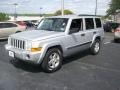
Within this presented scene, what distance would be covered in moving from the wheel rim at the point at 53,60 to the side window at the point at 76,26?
3.60 ft

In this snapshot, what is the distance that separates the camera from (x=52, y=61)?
21.3ft

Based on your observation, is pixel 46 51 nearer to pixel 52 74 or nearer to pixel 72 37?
pixel 52 74

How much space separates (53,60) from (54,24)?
152 cm

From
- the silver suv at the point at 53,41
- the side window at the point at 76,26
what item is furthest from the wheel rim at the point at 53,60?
the side window at the point at 76,26

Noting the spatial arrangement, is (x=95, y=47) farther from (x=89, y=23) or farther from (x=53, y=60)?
(x=53, y=60)

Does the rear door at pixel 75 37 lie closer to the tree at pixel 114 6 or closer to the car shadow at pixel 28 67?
the car shadow at pixel 28 67

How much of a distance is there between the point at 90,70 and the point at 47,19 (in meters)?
2.63

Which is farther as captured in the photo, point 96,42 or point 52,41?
point 96,42

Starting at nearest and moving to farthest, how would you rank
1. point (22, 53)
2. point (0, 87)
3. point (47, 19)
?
point (0, 87) → point (22, 53) → point (47, 19)

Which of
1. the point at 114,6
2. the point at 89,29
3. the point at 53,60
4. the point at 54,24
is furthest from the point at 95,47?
the point at 114,6

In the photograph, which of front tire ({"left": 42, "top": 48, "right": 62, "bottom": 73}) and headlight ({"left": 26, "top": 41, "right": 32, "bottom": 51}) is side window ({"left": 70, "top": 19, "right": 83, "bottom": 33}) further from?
headlight ({"left": 26, "top": 41, "right": 32, "bottom": 51})

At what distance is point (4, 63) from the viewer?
7.46 meters

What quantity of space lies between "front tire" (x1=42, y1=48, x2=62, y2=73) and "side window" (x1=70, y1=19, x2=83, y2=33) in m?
1.04

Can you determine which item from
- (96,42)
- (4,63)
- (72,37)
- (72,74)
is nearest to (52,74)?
(72,74)
